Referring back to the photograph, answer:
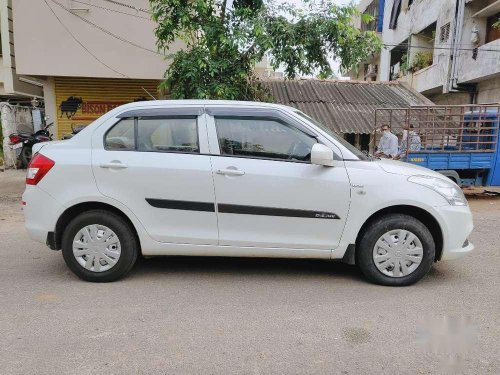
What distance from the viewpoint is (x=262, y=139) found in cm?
393

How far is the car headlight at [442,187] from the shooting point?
3.85 metres

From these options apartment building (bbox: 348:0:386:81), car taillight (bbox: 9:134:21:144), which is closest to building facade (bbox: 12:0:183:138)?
car taillight (bbox: 9:134:21:144)

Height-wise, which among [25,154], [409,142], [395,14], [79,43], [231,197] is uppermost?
[395,14]

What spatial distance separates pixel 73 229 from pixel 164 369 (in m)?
1.88

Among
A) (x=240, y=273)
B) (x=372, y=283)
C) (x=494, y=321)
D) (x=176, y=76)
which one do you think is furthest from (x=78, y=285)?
(x=176, y=76)

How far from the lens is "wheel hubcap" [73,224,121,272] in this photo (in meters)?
3.91

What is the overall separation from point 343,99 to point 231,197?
9.96 metres

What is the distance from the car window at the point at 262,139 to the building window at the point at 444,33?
15.8m

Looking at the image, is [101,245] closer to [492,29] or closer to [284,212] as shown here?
[284,212]

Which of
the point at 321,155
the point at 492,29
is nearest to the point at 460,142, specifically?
the point at 321,155

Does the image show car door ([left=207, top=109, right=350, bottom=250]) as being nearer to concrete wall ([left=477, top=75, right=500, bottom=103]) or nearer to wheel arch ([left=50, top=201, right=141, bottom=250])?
wheel arch ([left=50, top=201, right=141, bottom=250])

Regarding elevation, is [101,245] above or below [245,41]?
below

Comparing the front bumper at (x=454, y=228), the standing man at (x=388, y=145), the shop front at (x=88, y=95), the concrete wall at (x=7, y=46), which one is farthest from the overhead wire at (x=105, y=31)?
the front bumper at (x=454, y=228)

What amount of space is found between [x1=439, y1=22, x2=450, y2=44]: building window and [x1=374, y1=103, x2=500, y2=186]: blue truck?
31.4 ft
